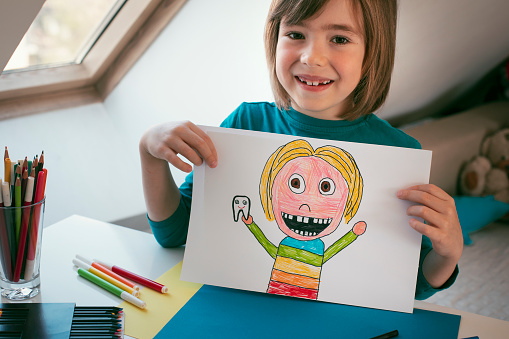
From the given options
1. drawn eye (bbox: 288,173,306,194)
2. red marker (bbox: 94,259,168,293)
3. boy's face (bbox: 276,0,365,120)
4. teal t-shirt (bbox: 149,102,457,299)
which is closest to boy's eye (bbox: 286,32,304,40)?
boy's face (bbox: 276,0,365,120)

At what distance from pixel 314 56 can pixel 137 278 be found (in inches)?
19.0

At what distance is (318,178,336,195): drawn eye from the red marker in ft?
0.97

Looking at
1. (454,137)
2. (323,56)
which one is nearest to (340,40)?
(323,56)

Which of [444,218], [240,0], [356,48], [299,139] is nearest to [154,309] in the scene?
[299,139]

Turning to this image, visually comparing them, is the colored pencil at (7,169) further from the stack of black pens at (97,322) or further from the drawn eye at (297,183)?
the drawn eye at (297,183)

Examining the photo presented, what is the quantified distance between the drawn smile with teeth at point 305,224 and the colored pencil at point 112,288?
26cm

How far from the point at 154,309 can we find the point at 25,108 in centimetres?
109

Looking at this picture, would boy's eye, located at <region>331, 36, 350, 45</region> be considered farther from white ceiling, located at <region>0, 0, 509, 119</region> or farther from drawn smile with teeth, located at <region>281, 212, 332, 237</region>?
→ white ceiling, located at <region>0, 0, 509, 119</region>

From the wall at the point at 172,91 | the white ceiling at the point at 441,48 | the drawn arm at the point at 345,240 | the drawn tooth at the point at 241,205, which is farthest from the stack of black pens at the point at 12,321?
the white ceiling at the point at 441,48

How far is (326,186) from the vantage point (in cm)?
77

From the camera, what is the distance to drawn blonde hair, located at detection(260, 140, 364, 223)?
76 cm

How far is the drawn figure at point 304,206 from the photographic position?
2.50ft

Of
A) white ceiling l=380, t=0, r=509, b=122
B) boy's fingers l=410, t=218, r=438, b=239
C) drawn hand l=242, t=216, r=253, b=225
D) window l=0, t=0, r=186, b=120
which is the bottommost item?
drawn hand l=242, t=216, r=253, b=225

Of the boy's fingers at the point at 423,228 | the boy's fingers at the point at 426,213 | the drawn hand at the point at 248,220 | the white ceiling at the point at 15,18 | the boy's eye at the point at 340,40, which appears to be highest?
the boy's eye at the point at 340,40
